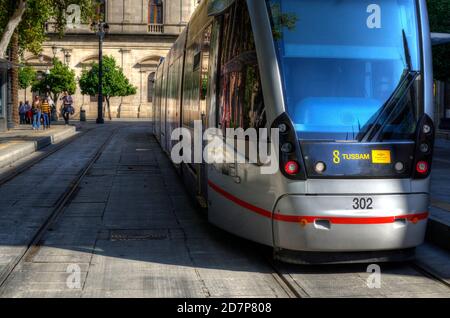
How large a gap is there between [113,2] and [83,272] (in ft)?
196

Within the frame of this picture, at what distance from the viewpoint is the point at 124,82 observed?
5969cm

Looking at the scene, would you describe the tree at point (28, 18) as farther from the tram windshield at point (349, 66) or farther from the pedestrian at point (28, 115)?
the tram windshield at point (349, 66)

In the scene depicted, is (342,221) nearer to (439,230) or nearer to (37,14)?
(439,230)

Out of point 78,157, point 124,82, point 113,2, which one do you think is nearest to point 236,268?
point 78,157

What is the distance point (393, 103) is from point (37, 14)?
1088 inches

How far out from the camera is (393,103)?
6.77 meters

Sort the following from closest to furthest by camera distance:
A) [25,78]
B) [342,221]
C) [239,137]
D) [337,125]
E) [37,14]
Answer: [342,221] < [337,125] < [239,137] < [37,14] < [25,78]

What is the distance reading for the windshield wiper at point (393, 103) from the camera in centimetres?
661

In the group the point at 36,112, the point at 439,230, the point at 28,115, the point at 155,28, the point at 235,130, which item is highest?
the point at 155,28

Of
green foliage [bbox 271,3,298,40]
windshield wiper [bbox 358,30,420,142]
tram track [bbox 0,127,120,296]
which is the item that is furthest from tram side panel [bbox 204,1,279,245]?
tram track [bbox 0,127,120,296]

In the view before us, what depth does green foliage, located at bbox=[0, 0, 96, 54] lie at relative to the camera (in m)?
30.1

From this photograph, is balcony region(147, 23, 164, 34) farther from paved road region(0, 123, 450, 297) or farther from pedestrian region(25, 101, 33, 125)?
paved road region(0, 123, 450, 297)

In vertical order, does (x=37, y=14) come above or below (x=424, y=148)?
above

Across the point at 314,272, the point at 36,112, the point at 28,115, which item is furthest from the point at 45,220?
the point at 28,115
